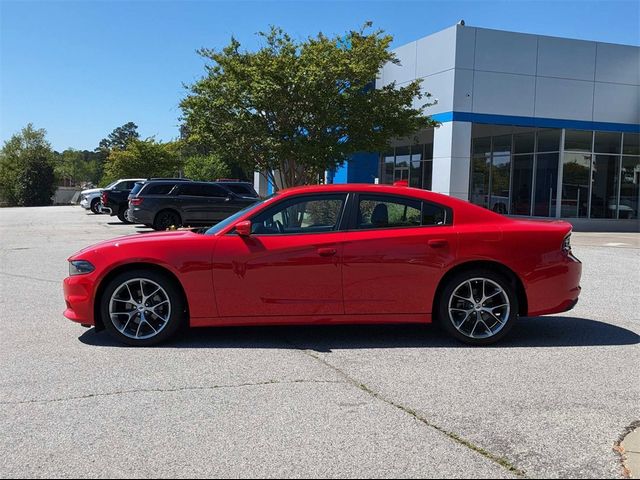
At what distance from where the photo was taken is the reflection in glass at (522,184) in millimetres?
25609

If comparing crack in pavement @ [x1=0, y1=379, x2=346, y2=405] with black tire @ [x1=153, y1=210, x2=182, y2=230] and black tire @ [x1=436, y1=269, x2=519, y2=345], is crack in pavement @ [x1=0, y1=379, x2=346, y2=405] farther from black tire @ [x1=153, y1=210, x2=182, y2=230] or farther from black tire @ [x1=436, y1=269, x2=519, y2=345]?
black tire @ [x1=153, y1=210, x2=182, y2=230]

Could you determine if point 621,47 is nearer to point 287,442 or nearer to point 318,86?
point 318,86

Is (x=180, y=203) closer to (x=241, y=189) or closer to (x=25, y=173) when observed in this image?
(x=241, y=189)

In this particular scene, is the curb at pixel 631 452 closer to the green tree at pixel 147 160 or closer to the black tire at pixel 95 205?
the black tire at pixel 95 205

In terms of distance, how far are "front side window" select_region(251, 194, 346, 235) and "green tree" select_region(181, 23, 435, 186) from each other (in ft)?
37.6

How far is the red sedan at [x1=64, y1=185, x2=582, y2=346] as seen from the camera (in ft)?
18.1

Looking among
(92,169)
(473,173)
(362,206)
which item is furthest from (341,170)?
(92,169)

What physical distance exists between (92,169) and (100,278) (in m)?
121

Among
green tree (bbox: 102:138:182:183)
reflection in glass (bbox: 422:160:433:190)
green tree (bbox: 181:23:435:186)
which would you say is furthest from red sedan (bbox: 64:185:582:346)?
green tree (bbox: 102:138:182:183)

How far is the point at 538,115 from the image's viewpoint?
2309 cm

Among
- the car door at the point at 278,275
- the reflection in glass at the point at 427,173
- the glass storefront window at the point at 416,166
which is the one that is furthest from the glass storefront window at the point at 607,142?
the car door at the point at 278,275

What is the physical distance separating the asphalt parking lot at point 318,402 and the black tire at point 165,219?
12327 millimetres

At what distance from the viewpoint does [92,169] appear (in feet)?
384

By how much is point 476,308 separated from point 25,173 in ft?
198
